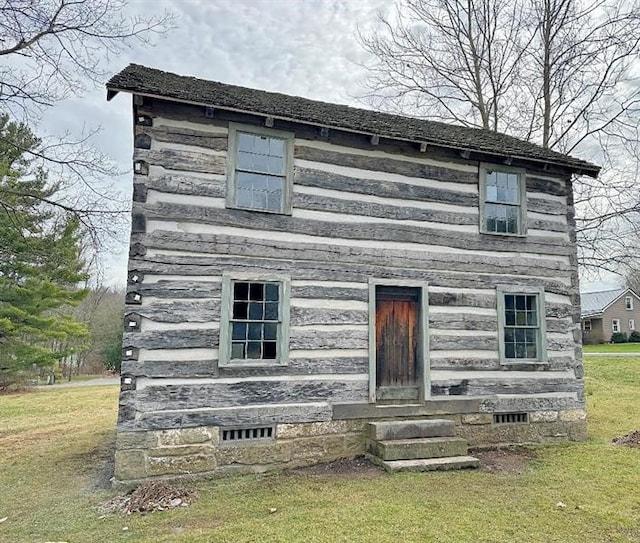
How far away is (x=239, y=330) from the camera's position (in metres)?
7.26

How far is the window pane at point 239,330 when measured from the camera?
7.23 m

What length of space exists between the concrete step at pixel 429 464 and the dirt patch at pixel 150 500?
9.09 ft

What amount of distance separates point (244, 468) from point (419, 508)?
9.22 ft

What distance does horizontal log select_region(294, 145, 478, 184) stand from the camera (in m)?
8.01

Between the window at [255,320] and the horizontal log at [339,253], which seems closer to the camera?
the horizontal log at [339,253]

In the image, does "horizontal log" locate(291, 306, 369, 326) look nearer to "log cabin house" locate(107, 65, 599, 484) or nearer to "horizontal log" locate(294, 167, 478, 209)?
"log cabin house" locate(107, 65, 599, 484)

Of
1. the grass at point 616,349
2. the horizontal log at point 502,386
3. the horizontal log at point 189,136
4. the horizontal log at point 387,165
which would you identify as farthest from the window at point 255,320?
the grass at point 616,349

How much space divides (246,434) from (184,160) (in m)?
4.34

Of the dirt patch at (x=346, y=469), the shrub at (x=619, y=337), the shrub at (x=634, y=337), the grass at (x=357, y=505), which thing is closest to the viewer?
the grass at (x=357, y=505)

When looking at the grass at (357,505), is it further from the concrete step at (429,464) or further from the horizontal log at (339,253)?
the horizontal log at (339,253)

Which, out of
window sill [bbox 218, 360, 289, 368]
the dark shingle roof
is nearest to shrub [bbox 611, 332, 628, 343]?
the dark shingle roof

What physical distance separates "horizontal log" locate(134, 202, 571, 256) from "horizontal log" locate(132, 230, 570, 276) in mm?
197

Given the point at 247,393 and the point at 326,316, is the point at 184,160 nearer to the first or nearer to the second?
the point at 326,316

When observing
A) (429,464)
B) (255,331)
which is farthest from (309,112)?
(429,464)
